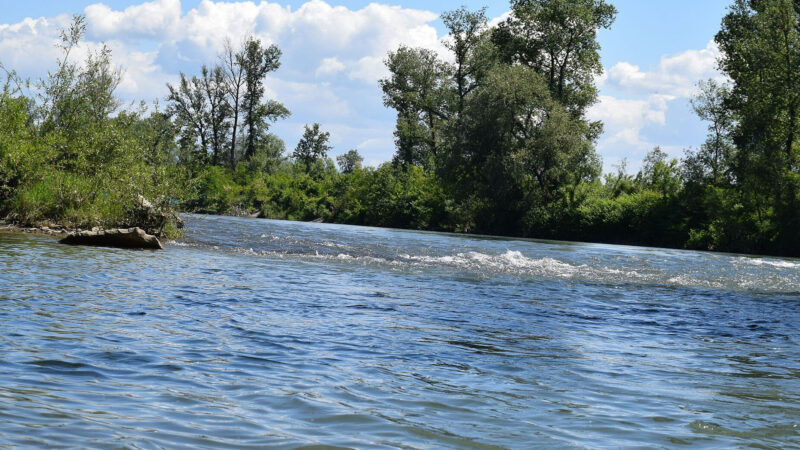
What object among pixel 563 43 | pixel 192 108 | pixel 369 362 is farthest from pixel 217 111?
pixel 369 362

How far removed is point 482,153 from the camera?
50.9 m

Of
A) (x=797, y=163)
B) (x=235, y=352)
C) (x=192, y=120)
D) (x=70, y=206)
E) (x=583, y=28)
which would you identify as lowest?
(x=235, y=352)

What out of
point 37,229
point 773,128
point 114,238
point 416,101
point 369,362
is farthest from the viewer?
point 416,101

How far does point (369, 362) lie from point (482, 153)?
148ft

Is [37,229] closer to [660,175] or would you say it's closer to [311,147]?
[660,175]

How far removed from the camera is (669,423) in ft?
16.5

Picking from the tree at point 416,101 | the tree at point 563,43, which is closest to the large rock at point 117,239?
the tree at point 563,43

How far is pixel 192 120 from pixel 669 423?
7353cm

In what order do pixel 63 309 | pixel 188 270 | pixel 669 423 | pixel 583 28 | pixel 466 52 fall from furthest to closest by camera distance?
pixel 466 52
pixel 583 28
pixel 188 270
pixel 63 309
pixel 669 423

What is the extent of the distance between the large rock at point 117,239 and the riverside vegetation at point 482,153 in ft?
6.71

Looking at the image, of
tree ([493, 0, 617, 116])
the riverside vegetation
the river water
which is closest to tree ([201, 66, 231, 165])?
the riverside vegetation

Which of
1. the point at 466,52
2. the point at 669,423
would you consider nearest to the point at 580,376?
the point at 669,423

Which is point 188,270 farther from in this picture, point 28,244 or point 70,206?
point 70,206

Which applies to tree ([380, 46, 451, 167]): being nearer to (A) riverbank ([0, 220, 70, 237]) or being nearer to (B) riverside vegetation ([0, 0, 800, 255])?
(B) riverside vegetation ([0, 0, 800, 255])
